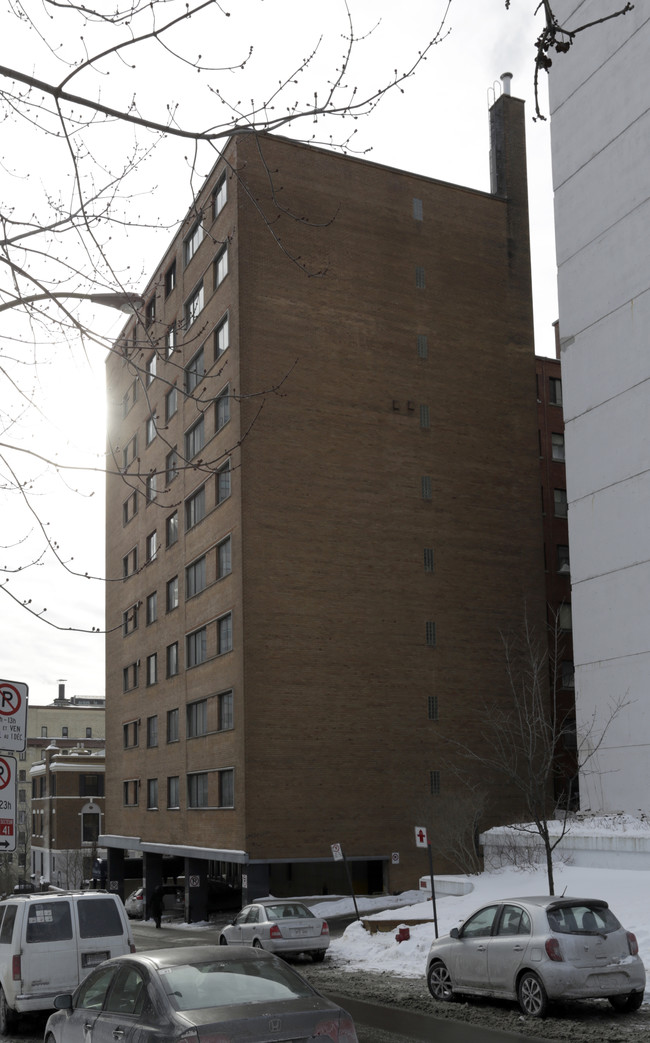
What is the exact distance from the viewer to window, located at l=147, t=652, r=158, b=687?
57.4 m

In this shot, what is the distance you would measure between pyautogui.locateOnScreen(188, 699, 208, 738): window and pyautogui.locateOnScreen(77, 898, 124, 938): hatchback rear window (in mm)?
30955

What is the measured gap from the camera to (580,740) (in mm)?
34750

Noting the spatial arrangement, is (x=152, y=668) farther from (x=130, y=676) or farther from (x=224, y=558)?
(x=224, y=558)

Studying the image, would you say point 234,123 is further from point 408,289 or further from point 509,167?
point 509,167

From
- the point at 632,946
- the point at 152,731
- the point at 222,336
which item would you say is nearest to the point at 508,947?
the point at 632,946

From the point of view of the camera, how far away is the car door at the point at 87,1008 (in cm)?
898

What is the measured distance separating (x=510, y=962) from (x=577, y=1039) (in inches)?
101

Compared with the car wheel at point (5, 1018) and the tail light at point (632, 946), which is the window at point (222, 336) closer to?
the car wheel at point (5, 1018)

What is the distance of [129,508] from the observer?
6488 centimetres

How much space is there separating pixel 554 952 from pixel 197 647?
3572 cm

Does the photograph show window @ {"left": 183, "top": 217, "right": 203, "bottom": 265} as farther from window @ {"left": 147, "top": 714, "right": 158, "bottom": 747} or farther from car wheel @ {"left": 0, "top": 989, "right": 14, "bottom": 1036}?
car wheel @ {"left": 0, "top": 989, "right": 14, "bottom": 1036}

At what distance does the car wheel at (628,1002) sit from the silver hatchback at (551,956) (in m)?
0.01

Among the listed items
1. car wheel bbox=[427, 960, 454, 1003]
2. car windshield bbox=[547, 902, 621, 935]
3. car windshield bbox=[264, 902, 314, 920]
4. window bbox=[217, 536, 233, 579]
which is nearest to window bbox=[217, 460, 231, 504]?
window bbox=[217, 536, 233, 579]

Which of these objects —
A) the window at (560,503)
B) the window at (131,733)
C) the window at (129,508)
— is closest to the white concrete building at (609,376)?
the window at (560,503)
